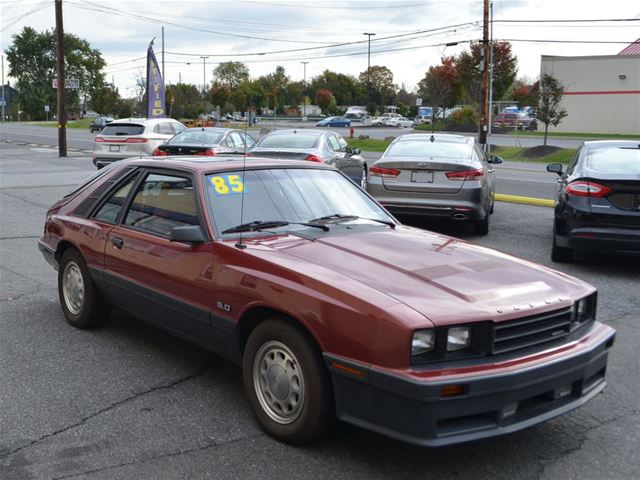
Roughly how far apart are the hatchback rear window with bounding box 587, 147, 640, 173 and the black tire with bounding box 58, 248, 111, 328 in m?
5.64

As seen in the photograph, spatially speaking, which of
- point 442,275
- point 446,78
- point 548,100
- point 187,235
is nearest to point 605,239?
point 442,275

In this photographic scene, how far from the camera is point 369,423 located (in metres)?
3.28

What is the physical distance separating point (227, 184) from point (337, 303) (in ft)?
5.17

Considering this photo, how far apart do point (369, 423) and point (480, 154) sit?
27.5ft

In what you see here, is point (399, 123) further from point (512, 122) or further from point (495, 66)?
point (512, 122)

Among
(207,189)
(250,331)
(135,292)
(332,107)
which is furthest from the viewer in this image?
(332,107)

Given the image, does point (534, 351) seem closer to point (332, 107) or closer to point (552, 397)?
point (552, 397)

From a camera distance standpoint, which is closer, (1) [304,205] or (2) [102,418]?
(2) [102,418]

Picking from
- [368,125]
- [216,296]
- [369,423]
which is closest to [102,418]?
[216,296]

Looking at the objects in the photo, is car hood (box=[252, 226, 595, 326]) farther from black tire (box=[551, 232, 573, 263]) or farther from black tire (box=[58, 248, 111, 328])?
black tire (box=[551, 232, 573, 263])

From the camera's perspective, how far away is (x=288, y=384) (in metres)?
3.66

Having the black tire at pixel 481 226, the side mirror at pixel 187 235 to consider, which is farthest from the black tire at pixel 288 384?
the black tire at pixel 481 226

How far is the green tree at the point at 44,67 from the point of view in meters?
110

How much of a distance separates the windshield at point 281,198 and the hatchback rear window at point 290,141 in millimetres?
8609
